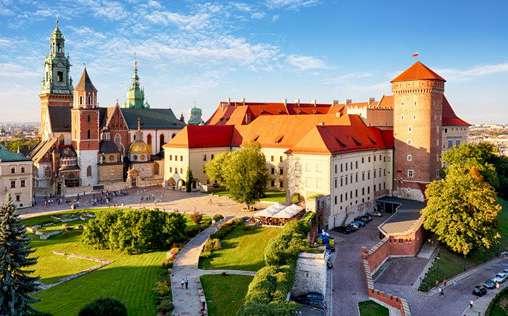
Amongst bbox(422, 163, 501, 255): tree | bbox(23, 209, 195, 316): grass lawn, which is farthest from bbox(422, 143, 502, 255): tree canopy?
bbox(23, 209, 195, 316): grass lawn

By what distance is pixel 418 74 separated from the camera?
60.2 metres

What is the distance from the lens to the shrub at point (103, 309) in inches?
992

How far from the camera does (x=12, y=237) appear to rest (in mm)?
26422

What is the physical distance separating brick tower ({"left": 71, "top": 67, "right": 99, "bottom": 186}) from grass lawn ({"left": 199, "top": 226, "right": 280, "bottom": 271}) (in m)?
37.5

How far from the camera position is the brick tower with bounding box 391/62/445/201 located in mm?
59938

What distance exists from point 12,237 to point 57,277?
13.1 metres

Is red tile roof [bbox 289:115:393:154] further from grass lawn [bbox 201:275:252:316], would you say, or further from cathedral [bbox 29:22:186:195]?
cathedral [bbox 29:22:186:195]

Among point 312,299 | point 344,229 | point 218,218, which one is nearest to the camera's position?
point 312,299

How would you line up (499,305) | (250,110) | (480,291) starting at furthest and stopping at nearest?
(250,110) → (480,291) → (499,305)

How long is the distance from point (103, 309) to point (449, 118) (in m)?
57.8

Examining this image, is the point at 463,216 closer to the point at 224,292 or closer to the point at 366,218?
the point at 366,218

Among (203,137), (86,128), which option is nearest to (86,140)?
(86,128)

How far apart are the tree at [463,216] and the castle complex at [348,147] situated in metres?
9.45

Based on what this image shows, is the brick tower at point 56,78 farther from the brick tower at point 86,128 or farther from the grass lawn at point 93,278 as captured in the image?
the grass lawn at point 93,278
